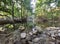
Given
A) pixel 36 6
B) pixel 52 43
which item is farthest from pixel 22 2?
pixel 52 43

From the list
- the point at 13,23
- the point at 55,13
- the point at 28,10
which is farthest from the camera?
the point at 55,13

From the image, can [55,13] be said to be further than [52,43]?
Yes

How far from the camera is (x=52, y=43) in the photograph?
1.96 metres

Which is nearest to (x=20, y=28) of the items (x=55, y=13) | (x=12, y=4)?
(x=12, y=4)

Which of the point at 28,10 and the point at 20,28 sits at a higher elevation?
the point at 28,10

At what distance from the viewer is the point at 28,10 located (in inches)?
82.0

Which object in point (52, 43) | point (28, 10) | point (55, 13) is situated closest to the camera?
point (52, 43)

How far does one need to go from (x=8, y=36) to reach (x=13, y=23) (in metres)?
0.27

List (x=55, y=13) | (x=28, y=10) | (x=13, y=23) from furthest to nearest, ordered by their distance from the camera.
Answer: (x=55, y=13) < (x=13, y=23) < (x=28, y=10)

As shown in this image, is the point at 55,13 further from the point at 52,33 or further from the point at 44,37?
the point at 44,37

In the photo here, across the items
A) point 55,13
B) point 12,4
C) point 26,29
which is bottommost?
point 26,29

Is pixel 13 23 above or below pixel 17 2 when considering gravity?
below

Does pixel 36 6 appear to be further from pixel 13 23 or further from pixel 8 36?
pixel 8 36

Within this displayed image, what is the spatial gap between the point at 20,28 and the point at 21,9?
321 millimetres
